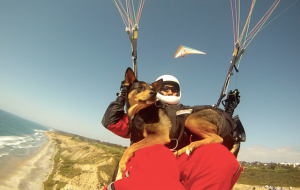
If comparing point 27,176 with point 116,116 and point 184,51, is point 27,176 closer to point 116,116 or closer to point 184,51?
point 116,116

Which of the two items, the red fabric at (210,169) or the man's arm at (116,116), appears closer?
the red fabric at (210,169)

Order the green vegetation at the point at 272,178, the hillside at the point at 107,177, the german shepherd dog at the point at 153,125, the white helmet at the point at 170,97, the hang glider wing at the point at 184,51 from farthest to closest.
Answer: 1. the hillside at the point at 107,177
2. the green vegetation at the point at 272,178
3. the hang glider wing at the point at 184,51
4. the white helmet at the point at 170,97
5. the german shepherd dog at the point at 153,125

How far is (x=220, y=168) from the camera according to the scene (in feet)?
6.73

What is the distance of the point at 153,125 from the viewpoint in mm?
2930

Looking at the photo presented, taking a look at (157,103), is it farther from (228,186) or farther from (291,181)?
(291,181)

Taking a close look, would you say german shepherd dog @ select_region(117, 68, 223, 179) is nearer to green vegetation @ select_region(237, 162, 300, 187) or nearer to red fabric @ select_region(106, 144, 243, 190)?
red fabric @ select_region(106, 144, 243, 190)

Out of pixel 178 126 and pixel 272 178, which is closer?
pixel 178 126

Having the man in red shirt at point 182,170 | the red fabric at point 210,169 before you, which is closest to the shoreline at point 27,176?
the man in red shirt at point 182,170

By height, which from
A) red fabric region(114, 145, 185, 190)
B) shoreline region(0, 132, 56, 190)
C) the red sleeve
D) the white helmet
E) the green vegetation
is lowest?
shoreline region(0, 132, 56, 190)

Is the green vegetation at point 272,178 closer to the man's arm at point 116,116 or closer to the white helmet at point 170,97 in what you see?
the white helmet at point 170,97

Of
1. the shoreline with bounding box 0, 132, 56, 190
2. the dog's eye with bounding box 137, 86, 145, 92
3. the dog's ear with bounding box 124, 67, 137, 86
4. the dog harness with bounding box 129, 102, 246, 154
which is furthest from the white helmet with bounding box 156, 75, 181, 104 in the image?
the shoreline with bounding box 0, 132, 56, 190

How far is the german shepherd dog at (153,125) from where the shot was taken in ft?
8.95

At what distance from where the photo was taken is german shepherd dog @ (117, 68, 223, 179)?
273 centimetres

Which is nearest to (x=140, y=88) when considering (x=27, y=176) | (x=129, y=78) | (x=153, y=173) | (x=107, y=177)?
(x=129, y=78)
